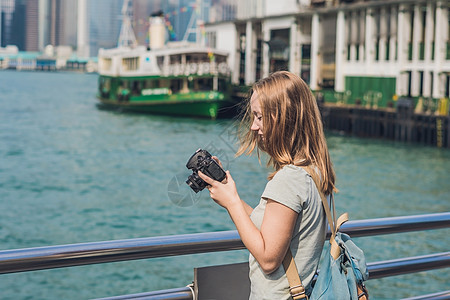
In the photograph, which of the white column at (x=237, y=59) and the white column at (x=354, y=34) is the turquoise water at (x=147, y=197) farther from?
the white column at (x=237, y=59)

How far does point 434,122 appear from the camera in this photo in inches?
1209

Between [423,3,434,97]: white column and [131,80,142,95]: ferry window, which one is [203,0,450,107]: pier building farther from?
[131,80,142,95]: ferry window

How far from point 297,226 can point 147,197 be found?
18051mm

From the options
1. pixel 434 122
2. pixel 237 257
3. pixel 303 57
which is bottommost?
pixel 237 257

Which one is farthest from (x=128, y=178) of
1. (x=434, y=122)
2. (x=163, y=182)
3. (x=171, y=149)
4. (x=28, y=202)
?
(x=434, y=122)

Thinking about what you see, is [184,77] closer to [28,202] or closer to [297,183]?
[28,202]

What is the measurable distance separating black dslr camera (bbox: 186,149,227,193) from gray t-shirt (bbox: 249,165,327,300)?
15 centimetres

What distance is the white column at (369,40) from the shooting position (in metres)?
38.6

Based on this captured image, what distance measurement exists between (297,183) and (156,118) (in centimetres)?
4525

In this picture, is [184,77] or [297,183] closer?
[297,183]

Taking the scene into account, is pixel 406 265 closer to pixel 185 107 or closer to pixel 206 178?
pixel 206 178

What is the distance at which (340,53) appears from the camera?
41188 millimetres

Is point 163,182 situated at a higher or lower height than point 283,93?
lower

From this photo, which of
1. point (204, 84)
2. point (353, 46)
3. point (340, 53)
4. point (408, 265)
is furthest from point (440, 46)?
point (408, 265)
